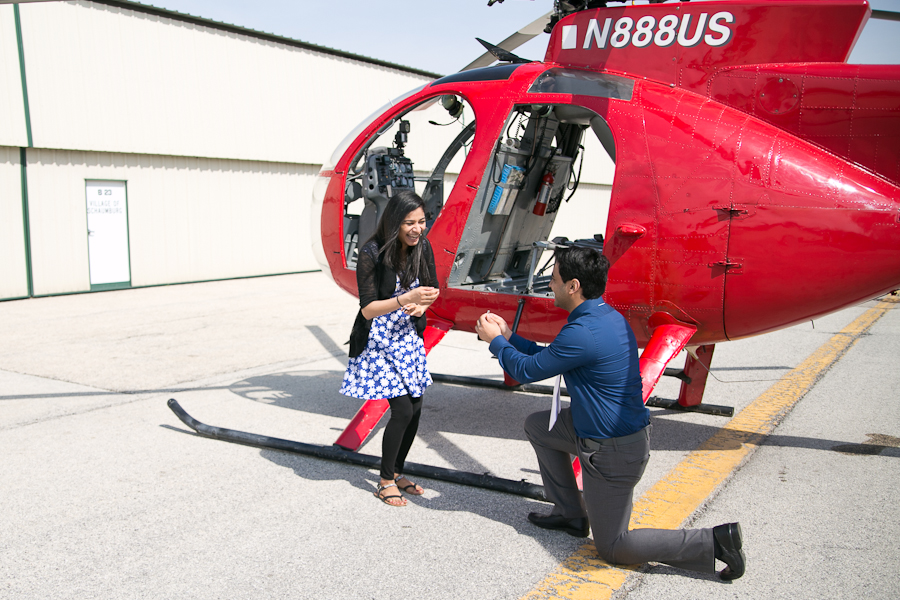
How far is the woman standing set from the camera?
388 centimetres

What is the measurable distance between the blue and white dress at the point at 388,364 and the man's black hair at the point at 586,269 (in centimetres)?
112

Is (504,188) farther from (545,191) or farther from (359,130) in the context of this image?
(359,130)

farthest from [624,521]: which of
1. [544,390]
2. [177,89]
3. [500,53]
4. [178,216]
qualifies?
[177,89]

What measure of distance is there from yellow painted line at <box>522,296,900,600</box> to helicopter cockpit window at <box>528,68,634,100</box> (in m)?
2.53

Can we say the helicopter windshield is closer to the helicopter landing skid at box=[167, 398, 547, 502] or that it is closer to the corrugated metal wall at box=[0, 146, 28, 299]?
the helicopter landing skid at box=[167, 398, 547, 502]

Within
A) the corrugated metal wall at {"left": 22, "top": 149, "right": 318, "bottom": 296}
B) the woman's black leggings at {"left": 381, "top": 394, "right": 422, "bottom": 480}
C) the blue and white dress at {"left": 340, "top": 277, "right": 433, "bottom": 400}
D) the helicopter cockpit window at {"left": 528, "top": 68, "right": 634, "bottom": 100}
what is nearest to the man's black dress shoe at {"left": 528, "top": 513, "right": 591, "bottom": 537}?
the woman's black leggings at {"left": 381, "top": 394, "right": 422, "bottom": 480}

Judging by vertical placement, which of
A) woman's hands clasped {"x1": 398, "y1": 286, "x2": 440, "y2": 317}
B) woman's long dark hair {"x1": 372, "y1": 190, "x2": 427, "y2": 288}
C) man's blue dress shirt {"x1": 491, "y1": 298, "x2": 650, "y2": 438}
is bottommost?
man's blue dress shirt {"x1": 491, "y1": 298, "x2": 650, "y2": 438}

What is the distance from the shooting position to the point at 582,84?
4.74 meters

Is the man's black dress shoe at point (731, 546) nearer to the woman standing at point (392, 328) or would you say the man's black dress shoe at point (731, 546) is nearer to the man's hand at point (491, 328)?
the man's hand at point (491, 328)

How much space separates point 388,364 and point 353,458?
3.20 feet

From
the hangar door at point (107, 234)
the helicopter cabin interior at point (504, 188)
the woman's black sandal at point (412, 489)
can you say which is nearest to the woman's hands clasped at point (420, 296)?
the woman's black sandal at point (412, 489)

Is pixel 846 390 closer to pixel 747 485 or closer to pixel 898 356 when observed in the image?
pixel 898 356

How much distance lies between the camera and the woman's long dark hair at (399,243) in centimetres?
386

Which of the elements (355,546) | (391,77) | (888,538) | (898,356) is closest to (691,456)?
(888,538)
